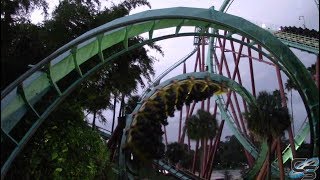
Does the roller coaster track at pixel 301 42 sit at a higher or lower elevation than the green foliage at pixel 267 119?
higher

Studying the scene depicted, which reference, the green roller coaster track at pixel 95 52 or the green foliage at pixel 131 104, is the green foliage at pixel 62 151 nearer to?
→ the green roller coaster track at pixel 95 52

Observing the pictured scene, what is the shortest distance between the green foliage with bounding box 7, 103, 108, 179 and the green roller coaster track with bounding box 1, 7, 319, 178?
683 mm

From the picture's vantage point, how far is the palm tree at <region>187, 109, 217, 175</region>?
30.0 metres

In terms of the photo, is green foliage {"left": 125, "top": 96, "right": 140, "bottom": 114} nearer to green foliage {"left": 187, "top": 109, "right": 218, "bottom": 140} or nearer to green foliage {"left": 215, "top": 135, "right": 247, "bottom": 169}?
green foliage {"left": 187, "top": 109, "right": 218, "bottom": 140}

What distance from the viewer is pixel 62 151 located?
36.9ft

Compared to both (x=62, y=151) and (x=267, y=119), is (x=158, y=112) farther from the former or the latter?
(x=62, y=151)

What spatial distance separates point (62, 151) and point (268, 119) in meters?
13.3

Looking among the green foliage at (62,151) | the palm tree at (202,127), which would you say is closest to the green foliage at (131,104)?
the palm tree at (202,127)

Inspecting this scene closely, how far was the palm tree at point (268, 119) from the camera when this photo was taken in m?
21.8

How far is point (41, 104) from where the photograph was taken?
34.3ft

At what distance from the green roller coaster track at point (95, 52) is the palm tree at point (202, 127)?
1492cm

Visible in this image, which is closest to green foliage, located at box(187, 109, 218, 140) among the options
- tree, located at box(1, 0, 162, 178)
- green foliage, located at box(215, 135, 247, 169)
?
tree, located at box(1, 0, 162, 178)

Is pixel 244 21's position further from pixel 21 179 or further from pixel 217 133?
pixel 217 133

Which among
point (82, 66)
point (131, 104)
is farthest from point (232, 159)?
point (82, 66)
